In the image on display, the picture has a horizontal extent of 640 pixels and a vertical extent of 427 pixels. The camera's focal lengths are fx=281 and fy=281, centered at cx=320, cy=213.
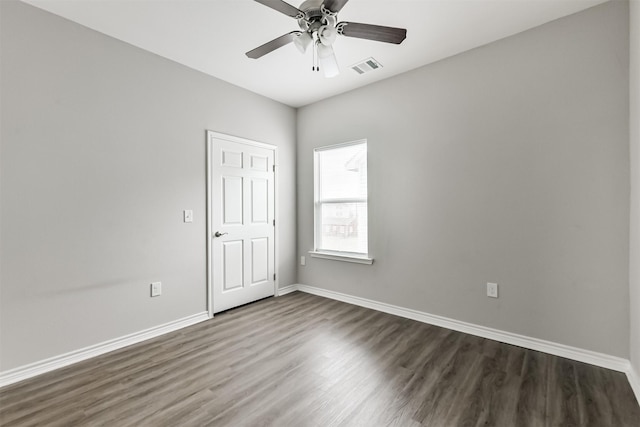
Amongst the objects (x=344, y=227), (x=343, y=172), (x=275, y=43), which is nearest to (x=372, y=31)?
(x=275, y=43)

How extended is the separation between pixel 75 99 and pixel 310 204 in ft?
9.08

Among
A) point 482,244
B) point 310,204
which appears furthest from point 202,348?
point 482,244

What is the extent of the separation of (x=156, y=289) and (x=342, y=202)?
94.3 inches

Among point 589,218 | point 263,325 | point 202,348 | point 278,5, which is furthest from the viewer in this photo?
point 263,325

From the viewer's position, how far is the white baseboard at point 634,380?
1.82 metres

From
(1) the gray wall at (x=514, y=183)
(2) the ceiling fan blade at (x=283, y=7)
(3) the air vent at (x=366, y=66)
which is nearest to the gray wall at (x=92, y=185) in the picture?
(3) the air vent at (x=366, y=66)

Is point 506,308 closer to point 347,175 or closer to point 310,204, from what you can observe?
point 347,175

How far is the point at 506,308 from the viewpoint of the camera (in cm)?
260

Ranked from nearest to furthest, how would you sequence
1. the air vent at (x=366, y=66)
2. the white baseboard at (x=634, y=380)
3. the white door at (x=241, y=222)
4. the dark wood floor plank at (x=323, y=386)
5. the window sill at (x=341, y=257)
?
the dark wood floor plank at (x=323, y=386) → the white baseboard at (x=634, y=380) → the air vent at (x=366, y=66) → the white door at (x=241, y=222) → the window sill at (x=341, y=257)

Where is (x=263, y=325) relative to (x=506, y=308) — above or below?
below

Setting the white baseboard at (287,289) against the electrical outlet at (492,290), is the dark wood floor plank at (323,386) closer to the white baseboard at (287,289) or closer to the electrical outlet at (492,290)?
the electrical outlet at (492,290)

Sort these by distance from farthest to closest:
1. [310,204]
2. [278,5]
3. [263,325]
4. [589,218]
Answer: [310,204] → [263,325] → [589,218] → [278,5]

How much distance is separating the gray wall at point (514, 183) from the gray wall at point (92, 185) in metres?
2.16

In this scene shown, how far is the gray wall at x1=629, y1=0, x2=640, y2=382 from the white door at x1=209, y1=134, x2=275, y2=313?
350cm
